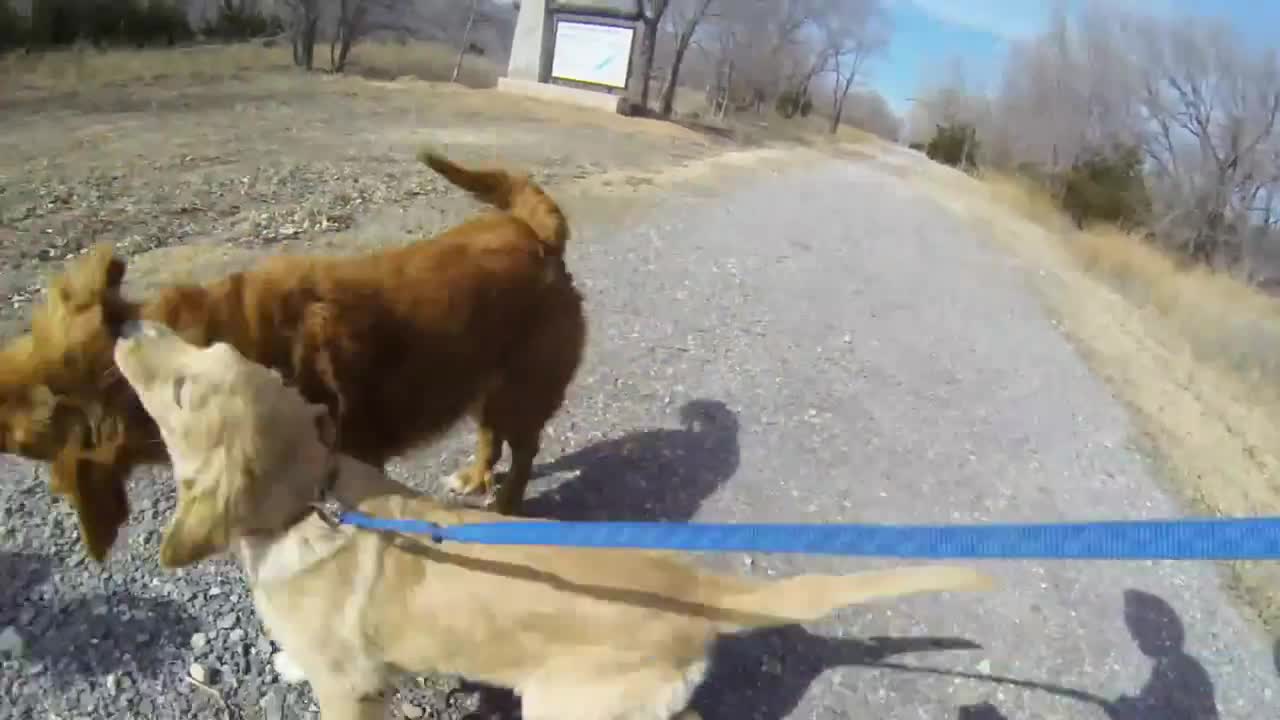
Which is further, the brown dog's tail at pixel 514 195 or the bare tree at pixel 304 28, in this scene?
the bare tree at pixel 304 28

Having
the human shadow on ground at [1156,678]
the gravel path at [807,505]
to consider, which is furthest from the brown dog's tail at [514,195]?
the human shadow on ground at [1156,678]

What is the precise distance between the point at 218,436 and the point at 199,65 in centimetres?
2439

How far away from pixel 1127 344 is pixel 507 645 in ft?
35.8

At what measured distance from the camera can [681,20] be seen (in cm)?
3541

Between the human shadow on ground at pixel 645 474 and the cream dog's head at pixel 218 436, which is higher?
the cream dog's head at pixel 218 436

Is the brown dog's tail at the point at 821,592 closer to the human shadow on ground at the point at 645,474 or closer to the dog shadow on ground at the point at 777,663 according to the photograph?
the dog shadow on ground at the point at 777,663

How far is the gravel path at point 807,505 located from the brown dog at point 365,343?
61 centimetres

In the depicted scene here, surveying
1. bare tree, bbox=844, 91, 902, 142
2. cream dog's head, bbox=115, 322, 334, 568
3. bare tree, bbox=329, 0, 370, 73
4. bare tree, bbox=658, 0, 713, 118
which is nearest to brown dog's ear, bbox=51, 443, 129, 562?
cream dog's head, bbox=115, 322, 334, 568

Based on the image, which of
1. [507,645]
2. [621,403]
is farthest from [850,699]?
[621,403]

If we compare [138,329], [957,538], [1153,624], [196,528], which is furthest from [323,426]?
[1153,624]

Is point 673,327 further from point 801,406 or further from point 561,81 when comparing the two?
point 561,81

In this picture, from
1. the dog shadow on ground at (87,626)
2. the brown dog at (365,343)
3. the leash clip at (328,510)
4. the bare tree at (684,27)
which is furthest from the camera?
the bare tree at (684,27)

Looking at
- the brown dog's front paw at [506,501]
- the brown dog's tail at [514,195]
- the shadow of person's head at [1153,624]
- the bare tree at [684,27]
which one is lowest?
the shadow of person's head at [1153,624]

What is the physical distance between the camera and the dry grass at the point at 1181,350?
277 inches
